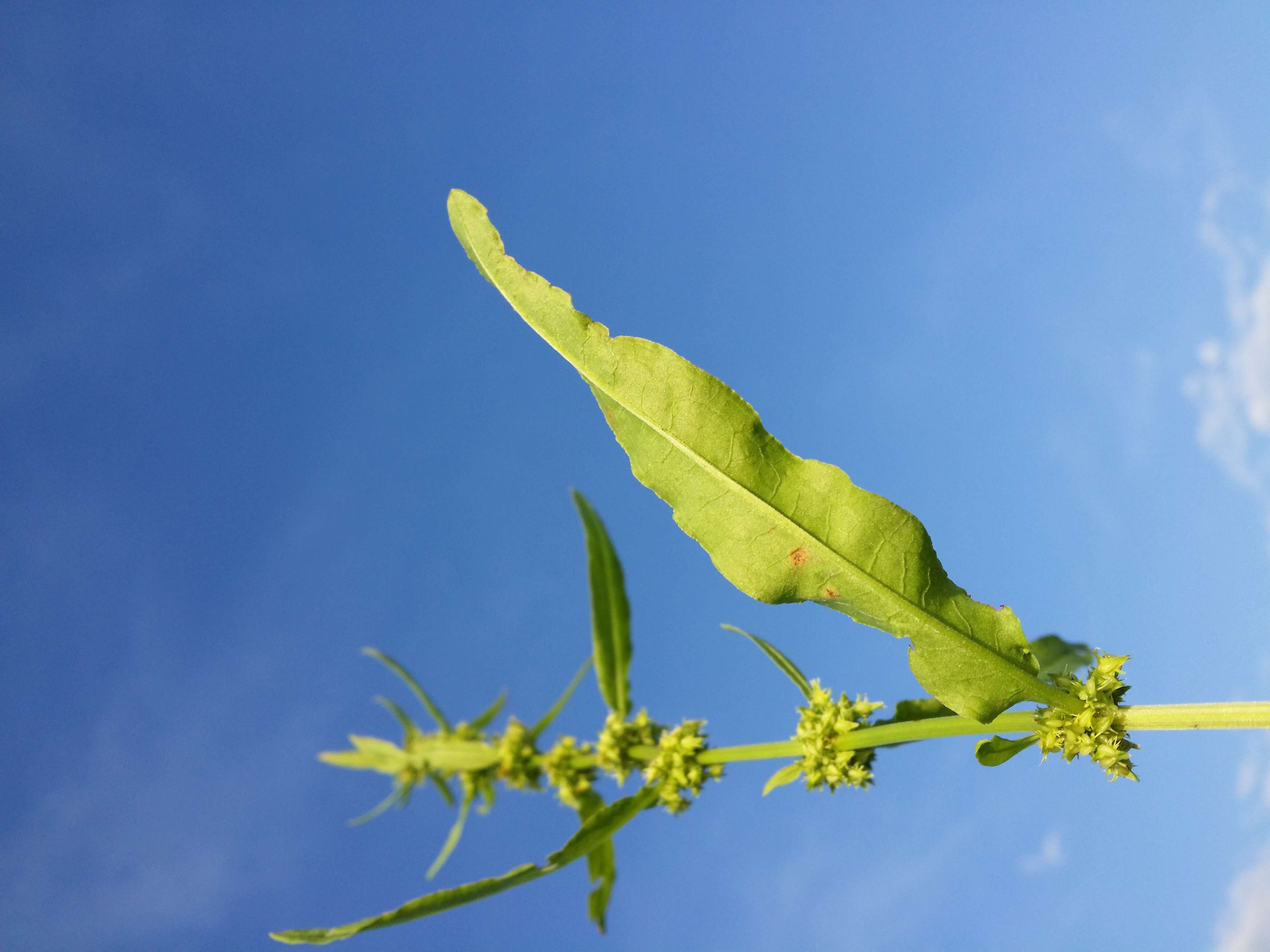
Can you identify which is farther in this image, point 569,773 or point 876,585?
point 569,773

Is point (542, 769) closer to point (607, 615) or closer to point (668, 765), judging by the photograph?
point (607, 615)

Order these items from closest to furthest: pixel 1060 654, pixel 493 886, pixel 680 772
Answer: pixel 493 886 → pixel 680 772 → pixel 1060 654

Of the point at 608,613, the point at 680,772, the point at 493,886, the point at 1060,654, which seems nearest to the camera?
the point at 493,886

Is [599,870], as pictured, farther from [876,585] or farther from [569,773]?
[876,585]

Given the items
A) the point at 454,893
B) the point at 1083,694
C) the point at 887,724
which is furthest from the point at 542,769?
the point at 1083,694

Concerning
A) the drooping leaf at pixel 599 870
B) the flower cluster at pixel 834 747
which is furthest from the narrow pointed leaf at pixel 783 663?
the drooping leaf at pixel 599 870

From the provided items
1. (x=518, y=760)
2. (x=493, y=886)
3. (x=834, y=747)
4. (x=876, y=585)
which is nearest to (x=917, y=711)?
(x=834, y=747)

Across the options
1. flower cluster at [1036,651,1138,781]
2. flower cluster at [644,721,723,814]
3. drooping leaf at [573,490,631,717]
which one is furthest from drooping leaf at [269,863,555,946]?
flower cluster at [1036,651,1138,781]
